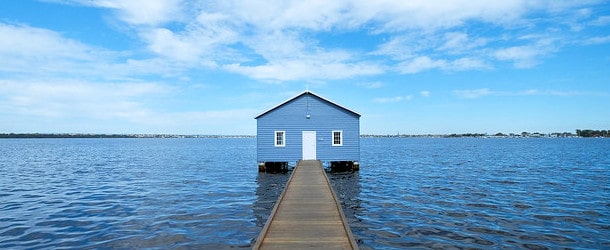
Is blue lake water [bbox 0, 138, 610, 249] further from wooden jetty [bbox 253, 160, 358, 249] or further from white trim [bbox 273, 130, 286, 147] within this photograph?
white trim [bbox 273, 130, 286, 147]

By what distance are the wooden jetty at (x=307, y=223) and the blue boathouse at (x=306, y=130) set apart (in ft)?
36.4

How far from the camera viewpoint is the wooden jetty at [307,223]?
8805mm

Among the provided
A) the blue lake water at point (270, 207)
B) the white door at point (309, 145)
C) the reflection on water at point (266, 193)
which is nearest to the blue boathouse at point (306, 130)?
the white door at point (309, 145)

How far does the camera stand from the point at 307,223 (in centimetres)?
1052

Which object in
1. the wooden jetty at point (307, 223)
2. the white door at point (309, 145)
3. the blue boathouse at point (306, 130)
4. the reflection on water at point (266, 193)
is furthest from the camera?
the white door at point (309, 145)

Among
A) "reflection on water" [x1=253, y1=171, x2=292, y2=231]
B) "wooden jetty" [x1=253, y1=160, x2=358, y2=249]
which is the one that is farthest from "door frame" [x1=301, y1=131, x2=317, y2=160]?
"wooden jetty" [x1=253, y1=160, x2=358, y2=249]

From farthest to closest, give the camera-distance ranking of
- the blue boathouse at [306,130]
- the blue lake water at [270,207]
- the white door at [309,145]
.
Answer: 1. the white door at [309,145]
2. the blue boathouse at [306,130]
3. the blue lake water at [270,207]

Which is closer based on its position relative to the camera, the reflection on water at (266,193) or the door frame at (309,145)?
the reflection on water at (266,193)

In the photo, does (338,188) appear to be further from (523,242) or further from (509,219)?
(523,242)

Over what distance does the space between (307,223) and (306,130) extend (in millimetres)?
17160

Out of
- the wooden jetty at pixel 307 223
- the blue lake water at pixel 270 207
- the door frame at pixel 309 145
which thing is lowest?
the blue lake water at pixel 270 207

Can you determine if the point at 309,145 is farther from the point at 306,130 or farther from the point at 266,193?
the point at 266,193

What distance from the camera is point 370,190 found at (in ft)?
70.9

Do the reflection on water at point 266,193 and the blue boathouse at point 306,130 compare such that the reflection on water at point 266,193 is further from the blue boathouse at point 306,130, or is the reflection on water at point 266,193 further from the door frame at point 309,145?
the door frame at point 309,145
